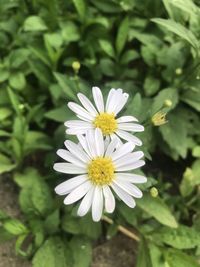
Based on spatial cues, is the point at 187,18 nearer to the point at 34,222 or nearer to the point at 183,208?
the point at 183,208

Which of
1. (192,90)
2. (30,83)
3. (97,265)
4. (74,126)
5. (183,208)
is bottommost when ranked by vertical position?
(97,265)

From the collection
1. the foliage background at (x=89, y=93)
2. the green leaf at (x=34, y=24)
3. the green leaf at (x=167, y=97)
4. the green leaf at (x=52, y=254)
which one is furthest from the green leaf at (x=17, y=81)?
the green leaf at (x=52, y=254)

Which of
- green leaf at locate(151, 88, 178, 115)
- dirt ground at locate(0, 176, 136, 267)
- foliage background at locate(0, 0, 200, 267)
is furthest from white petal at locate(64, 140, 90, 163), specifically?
dirt ground at locate(0, 176, 136, 267)

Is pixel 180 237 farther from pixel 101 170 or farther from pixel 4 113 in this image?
pixel 4 113

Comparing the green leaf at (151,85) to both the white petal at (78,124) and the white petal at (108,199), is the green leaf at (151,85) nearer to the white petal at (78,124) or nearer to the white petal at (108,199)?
the white petal at (78,124)

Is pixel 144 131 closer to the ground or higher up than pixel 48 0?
closer to the ground

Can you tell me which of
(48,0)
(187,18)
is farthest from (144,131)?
(48,0)

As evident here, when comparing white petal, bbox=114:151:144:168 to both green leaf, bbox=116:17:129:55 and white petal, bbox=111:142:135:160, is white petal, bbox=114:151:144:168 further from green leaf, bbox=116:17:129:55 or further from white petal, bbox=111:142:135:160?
green leaf, bbox=116:17:129:55

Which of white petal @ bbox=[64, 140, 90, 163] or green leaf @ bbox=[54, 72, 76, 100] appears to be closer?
white petal @ bbox=[64, 140, 90, 163]
